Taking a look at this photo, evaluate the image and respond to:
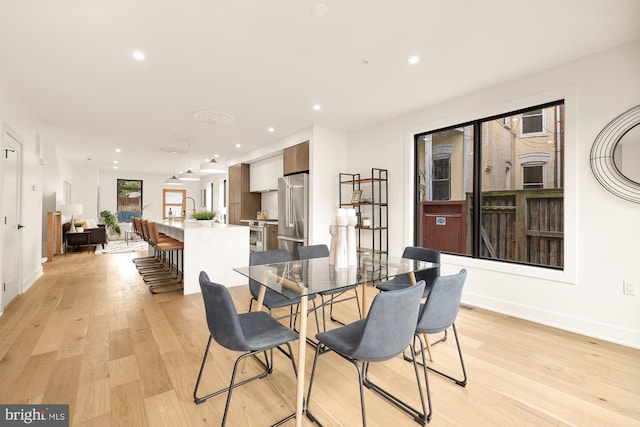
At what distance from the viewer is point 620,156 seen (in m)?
2.57

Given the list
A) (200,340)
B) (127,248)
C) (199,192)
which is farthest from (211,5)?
(199,192)

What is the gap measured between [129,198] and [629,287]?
1286 centimetres

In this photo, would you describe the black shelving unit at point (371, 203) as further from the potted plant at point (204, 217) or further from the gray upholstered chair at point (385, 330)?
the gray upholstered chair at point (385, 330)

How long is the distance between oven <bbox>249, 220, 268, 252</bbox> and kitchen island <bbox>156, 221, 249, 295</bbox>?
178 cm

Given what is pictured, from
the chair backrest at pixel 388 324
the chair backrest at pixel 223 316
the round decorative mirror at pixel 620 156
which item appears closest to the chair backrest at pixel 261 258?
Answer: the chair backrest at pixel 223 316

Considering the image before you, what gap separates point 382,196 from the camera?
461 centimetres

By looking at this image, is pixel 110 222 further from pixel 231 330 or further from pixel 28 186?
pixel 231 330

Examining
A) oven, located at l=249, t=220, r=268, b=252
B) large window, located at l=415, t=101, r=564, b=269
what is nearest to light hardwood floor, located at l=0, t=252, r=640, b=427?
large window, located at l=415, t=101, r=564, b=269

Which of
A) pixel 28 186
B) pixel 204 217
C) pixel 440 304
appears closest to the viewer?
pixel 440 304

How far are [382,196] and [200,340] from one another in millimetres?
3171

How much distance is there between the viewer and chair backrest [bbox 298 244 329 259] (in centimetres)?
295

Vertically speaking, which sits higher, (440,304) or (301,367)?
(440,304)

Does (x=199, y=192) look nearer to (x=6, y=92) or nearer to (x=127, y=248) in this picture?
(x=127, y=248)

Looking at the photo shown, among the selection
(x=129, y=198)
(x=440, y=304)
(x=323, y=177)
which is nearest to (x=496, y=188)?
(x=323, y=177)
